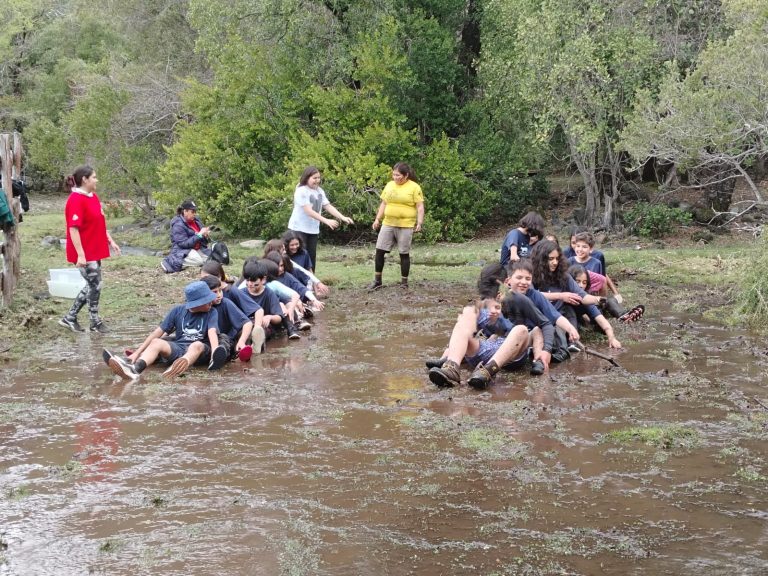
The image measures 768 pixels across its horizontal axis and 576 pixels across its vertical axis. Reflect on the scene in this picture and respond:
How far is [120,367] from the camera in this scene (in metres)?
7.70

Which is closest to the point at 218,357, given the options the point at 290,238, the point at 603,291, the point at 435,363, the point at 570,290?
the point at 435,363

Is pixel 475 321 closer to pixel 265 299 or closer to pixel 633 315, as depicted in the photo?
pixel 265 299

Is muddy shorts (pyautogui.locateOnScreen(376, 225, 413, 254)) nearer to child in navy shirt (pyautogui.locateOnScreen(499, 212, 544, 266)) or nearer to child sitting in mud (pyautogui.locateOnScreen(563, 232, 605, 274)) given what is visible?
child in navy shirt (pyautogui.locateOnScreen(499, 212, 544, 266))

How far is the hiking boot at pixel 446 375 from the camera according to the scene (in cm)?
732

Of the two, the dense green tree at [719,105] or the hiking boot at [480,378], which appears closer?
the hiking boot at [480,378]

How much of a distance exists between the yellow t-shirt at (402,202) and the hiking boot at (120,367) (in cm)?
572

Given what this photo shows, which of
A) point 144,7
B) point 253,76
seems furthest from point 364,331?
point 144,7

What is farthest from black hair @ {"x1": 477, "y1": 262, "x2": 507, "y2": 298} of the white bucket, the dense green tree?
the dense green tree

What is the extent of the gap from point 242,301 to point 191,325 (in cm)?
87

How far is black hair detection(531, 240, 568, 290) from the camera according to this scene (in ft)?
29.5

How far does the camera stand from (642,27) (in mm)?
18188

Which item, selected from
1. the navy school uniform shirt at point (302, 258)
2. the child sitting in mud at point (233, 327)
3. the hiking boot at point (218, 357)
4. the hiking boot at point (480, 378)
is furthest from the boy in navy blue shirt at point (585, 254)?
the hiking boot at point (218, 357)

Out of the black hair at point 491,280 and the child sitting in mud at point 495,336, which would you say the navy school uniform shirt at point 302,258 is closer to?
the child sitting in mud at point 495,336

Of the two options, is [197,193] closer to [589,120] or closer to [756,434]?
[589,120]
